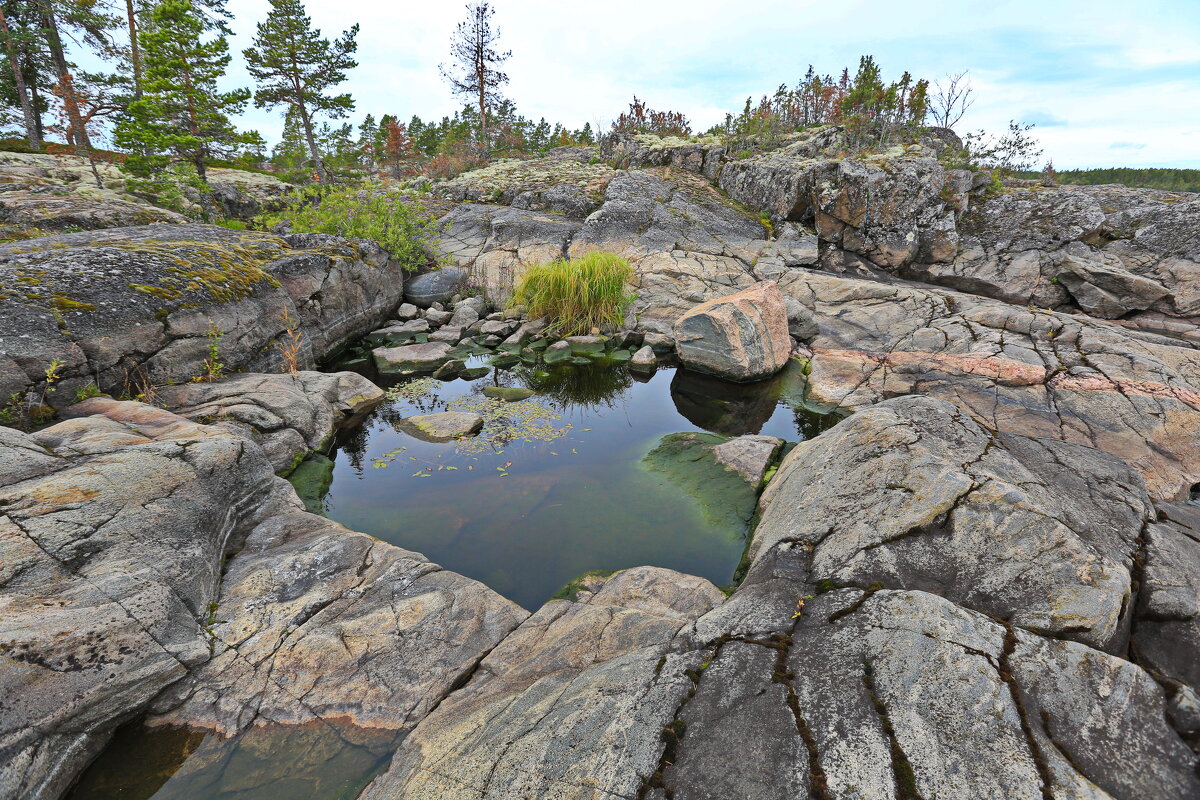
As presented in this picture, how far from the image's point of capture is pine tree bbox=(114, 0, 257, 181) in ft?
53.3

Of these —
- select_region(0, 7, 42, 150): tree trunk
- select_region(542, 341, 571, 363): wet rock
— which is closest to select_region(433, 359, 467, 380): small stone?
select_region(542, 341, 571, 363): wet rock

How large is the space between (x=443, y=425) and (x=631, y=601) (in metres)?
5.17

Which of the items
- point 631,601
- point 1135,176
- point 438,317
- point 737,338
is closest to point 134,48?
point 438,317

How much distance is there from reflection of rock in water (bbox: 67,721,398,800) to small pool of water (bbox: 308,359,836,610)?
197cm

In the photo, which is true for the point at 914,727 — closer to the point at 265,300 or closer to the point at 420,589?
the point at 420,589

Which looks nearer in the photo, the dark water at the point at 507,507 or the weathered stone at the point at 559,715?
the weathered stone at the point at 559,715

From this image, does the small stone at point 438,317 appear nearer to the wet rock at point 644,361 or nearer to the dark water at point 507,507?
the dark water at point 507,507

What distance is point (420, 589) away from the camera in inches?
174

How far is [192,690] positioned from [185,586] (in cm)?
86

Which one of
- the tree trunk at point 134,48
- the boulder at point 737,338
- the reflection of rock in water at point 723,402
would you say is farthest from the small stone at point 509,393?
the tree trunk at point 134,48

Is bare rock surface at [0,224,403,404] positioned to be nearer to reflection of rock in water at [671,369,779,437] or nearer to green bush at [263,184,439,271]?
green bush at [263,184,439,271]

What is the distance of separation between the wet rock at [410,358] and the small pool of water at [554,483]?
1056mm

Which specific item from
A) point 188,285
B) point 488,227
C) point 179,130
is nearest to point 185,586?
point 188,285

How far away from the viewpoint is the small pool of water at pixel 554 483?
5.59 metres
